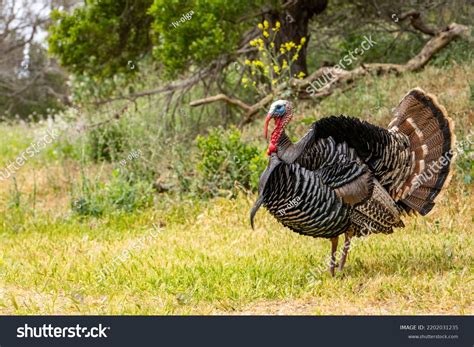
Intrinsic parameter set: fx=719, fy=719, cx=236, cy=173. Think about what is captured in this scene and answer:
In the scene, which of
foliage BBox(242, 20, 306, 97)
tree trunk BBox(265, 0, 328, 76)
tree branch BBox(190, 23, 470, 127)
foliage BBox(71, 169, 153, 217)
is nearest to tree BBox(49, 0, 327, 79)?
tree trunk BBox(265, 0, 328, 76)

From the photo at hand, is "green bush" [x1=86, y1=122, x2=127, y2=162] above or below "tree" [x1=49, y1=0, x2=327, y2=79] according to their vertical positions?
below

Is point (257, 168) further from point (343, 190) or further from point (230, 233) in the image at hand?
point (343, 190)

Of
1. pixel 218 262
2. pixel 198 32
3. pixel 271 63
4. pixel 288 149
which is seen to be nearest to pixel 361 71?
pixel 198 32

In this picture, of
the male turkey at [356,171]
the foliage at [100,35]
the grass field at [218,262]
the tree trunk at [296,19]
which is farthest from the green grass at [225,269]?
the tree trunk at [296,19]

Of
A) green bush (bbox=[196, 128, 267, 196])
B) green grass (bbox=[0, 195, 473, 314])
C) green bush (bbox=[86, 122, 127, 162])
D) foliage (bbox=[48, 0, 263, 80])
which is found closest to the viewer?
green grass (bbox=[0, 195, 473, 314])

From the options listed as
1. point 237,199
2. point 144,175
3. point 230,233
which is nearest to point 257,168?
point 237,199

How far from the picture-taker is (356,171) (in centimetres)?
537

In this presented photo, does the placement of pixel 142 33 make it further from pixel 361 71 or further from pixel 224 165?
pixel 224 165

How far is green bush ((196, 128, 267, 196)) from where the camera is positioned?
8852mm

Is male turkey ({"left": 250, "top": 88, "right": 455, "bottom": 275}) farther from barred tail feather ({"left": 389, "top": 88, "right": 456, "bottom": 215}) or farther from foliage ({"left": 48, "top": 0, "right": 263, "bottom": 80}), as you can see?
foliage ({"left": 48, "top": 0, "right": 263, "bottom": 80})

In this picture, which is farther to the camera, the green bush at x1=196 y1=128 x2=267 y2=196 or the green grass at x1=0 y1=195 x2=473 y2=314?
Answer: the green bush at x1=196 y1=128 x2=267 y2=196

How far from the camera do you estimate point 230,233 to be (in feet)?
24.5

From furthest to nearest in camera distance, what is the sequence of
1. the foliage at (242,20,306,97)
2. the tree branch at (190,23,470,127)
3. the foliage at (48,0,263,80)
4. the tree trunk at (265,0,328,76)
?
the tree trunk at (265,0,328,76) < the tree branch at (190,23,470,127) < the foliage at (48,0,263,80) < the foliage at (242,20,306,97)

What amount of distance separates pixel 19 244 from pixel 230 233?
220 centimetres
